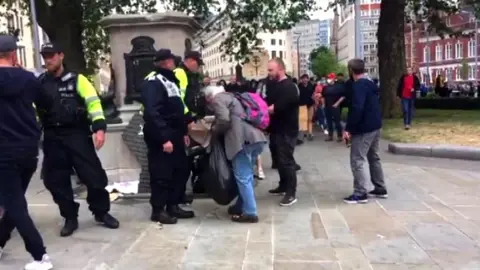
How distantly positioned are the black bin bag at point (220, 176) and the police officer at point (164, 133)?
12.9 inches

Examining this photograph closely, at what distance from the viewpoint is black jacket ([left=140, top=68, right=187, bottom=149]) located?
614 centimetres

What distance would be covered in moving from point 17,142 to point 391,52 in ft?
56.6

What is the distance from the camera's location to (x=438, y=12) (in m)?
24.4

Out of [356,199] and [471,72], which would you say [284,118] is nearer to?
[356,199]

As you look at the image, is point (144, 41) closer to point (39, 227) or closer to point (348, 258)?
point (39, 227)

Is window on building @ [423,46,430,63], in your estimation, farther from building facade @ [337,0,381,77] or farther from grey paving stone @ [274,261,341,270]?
grey paving stone @ [274,261,341,270]

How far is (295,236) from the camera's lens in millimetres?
5992

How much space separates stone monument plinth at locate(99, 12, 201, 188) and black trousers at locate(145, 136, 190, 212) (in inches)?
66.9

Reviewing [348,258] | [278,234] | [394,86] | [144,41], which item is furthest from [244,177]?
[394,86]

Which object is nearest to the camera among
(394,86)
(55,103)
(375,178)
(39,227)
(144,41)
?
(55,103)

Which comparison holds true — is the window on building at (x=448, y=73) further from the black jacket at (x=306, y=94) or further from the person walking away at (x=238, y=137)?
the person walking away at (x=238, y=137)

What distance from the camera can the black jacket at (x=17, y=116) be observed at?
4668 mm

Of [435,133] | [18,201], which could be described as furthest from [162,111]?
[435,133]

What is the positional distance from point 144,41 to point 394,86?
1303 centimetres
